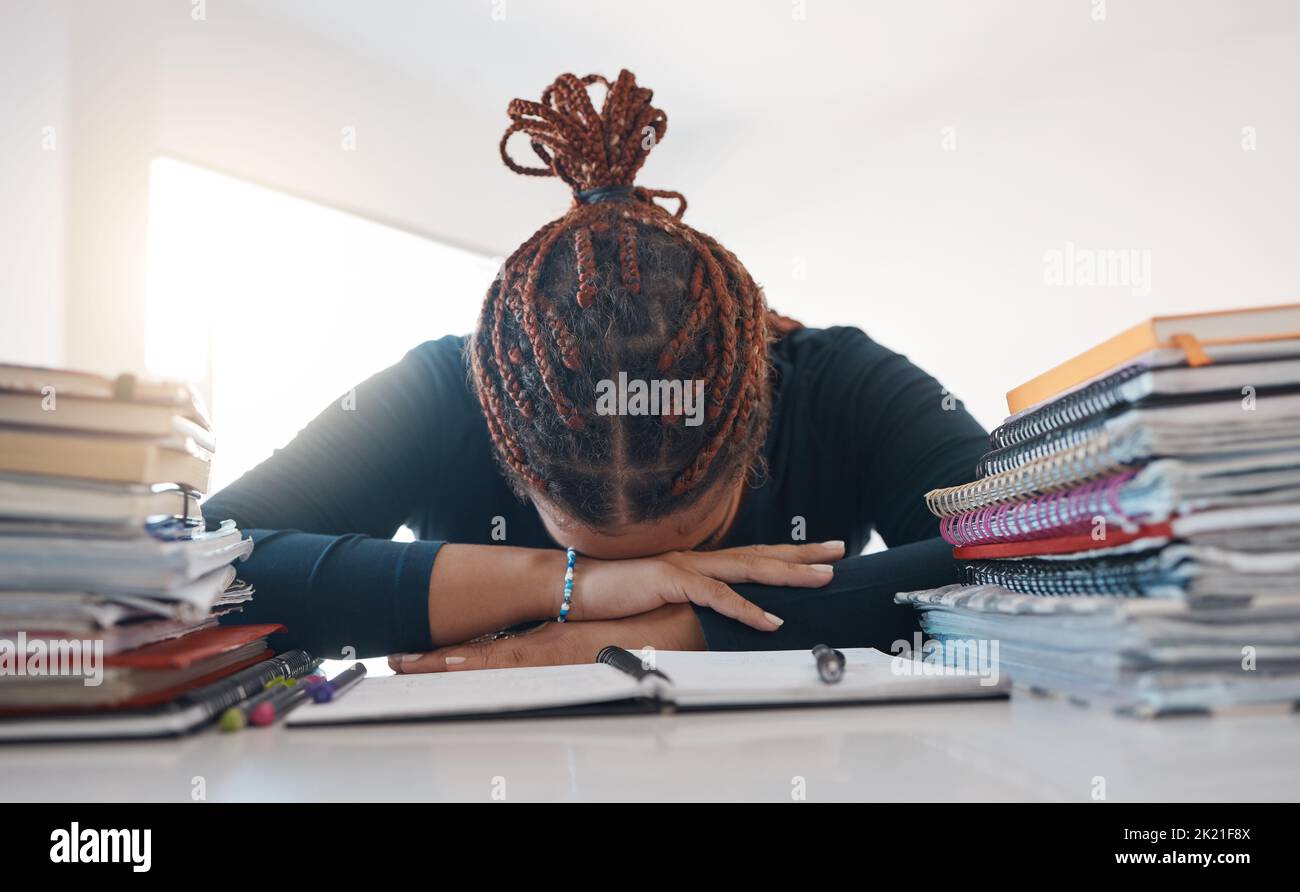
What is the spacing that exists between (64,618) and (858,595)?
1.94 feet

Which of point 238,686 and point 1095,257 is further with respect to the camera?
Result: point 1095,257

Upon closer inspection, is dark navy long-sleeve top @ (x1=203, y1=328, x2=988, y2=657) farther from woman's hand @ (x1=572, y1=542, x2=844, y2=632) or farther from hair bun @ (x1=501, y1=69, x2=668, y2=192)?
hair bun @ (x1=501, y1=69, x2=668, y2=192)

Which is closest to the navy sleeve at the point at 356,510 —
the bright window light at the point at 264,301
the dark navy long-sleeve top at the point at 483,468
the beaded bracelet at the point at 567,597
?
the dark navy long-sleeve top at the point at 483,468

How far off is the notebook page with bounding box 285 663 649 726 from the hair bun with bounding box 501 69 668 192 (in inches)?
21.8

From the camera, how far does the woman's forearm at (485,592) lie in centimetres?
86

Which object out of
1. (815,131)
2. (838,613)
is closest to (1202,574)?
(838,613)

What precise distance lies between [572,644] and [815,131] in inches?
158

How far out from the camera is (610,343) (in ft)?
2.77

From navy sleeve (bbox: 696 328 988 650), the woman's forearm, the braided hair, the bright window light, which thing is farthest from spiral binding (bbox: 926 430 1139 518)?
the bright window light
